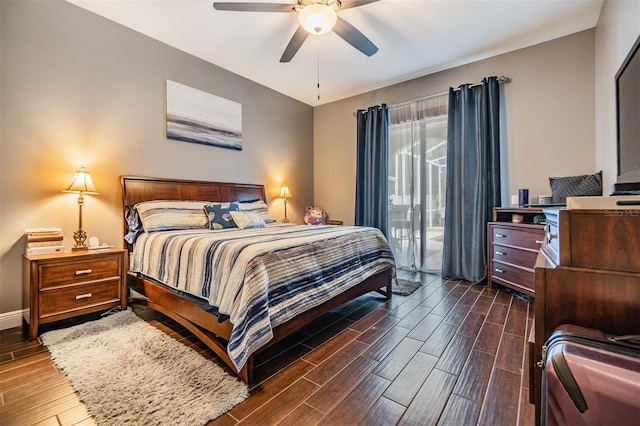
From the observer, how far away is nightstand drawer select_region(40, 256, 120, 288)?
214cm

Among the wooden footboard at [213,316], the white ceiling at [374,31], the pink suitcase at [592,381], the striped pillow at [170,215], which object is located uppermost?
the white ceiling at [374,31]

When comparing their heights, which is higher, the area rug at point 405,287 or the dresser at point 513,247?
the dresser at point 513,247

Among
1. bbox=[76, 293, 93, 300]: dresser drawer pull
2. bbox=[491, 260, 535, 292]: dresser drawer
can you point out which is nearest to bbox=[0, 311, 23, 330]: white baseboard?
bbox=[76, 293, 93, 300]: dresser drawer pull

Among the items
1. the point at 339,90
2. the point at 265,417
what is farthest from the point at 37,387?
the point at 339,90

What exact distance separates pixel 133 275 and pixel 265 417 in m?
2.12

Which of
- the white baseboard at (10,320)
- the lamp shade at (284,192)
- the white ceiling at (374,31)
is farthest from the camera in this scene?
the lamp shade at (284,192)

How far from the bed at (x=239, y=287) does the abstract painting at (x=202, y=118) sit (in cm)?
63

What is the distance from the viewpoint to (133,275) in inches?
107

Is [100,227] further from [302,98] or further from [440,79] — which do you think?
[440,79]

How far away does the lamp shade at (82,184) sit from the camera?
244cm

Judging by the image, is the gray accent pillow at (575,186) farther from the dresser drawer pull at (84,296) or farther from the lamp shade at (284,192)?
the dresser drawer pull at (84,296)

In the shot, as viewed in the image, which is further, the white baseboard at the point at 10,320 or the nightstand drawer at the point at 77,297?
the white baseboard at the point at 10,320

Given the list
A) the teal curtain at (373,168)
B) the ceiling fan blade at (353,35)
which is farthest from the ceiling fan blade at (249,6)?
the teal curtain at (373,168)

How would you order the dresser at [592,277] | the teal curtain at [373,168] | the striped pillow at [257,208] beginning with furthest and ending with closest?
the teal curtain at [373,168] < the striped pillow at [257,208] < the dresser at [592,277]
